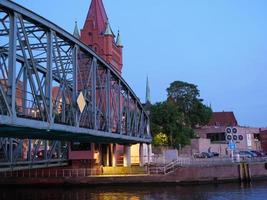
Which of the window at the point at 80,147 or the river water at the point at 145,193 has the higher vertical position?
the window at the point at 80,147

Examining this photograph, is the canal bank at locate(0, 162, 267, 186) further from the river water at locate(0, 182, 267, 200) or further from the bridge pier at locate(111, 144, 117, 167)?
the bridge pier at locate(111, 144, 117, 167)

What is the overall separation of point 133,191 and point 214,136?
8967 centimetres

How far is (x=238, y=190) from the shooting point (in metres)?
53.0

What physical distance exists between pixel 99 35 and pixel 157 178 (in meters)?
38.7

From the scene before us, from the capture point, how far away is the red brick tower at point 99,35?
8862 cm

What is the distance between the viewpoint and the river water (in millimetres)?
47688

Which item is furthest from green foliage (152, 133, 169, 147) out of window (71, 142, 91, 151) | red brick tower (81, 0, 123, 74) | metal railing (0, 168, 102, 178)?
metal railing (0, 168, 102, 178)

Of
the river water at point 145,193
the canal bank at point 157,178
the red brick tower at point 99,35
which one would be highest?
the red brick tower at point 99,35

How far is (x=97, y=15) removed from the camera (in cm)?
9356

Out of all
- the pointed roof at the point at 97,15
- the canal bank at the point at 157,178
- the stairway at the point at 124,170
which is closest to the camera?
the canal bank at the point at 157,178

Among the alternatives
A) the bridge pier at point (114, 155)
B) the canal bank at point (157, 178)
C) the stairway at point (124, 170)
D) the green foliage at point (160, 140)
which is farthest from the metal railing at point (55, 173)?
the green foliage at point (160, 140)

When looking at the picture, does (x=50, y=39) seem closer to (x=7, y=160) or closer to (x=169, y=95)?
(x=7, y=160)

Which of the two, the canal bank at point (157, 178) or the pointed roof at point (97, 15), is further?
the pointed roof at point (97, 15)

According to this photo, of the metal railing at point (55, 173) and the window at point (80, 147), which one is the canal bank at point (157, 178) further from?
the window at point (80, 147)
